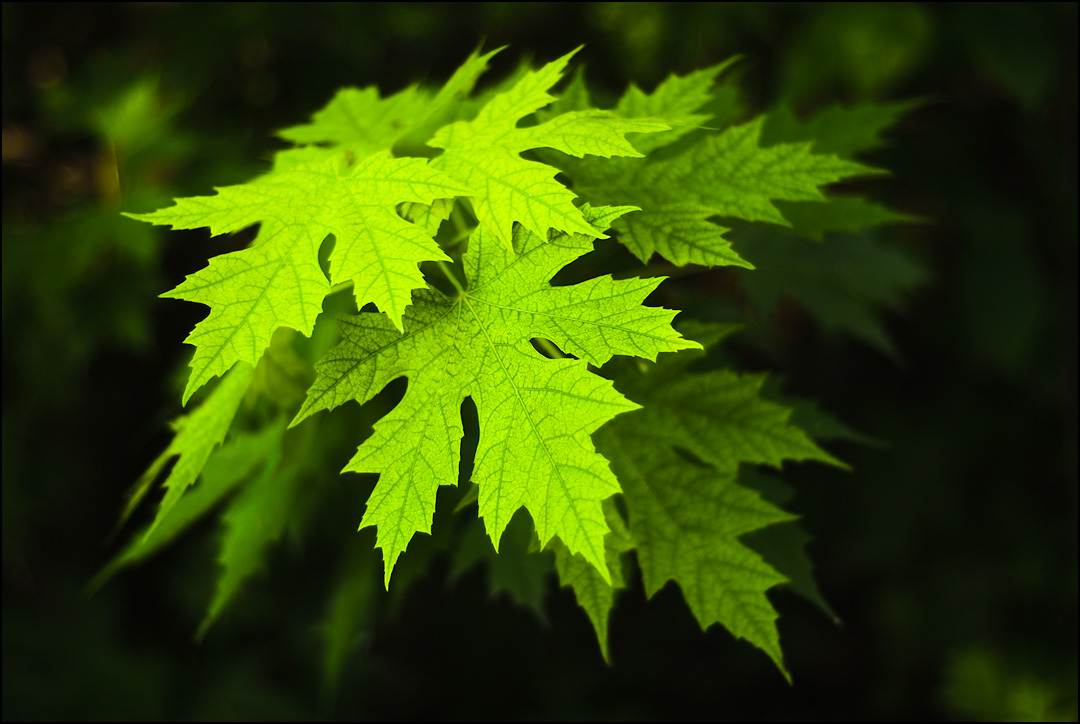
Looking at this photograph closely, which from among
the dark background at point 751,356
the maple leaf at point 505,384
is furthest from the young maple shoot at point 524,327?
the dark background at point 751,356

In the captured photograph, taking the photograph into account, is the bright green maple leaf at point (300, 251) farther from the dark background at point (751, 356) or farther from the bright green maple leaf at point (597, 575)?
the dark background at point (751, 356)

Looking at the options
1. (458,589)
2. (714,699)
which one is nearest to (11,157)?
(458,589)

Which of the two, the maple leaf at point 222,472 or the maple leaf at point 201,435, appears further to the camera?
the maple leaf at point 222,472

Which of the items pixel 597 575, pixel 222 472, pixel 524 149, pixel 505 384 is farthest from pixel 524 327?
pixel 222 472

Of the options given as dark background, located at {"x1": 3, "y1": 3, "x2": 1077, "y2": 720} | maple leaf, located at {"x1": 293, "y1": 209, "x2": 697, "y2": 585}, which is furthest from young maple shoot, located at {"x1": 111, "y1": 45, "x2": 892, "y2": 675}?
dark background, located at {"x1": 3, "y1": 3, "x2": 1077, "y2": 720}

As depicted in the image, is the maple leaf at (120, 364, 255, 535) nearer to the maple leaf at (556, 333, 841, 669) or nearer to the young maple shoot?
the young maple shoot

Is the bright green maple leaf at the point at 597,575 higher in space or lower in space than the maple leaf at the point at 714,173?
lower

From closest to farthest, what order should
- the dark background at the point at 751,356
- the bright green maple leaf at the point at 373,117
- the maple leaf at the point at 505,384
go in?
the maple leaf at the point at 505,384 → the bright green maple leaf at the point at 373,117 → the dark background at the point at 751,356
